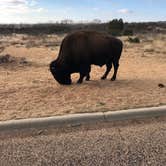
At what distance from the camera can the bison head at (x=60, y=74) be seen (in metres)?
12.2

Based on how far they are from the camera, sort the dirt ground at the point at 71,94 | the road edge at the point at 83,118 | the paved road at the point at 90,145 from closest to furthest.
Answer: the paved road at the point at 90,145 < the road edge at the point at 83,118 < the dirt ground at the point at 71,94

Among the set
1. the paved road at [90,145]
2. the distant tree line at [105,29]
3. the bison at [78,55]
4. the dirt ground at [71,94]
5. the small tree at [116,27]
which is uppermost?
the bison at [78,55]

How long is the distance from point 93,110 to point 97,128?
1.05 m

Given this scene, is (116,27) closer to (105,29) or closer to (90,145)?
(105,29)

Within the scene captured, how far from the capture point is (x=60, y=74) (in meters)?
12.3

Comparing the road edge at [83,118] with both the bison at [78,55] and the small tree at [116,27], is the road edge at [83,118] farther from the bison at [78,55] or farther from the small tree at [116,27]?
the small tree at [116,27]

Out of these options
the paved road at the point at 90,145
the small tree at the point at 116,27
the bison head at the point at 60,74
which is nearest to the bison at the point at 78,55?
the bison head at the point at 60,74

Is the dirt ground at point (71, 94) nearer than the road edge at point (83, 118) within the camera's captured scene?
No

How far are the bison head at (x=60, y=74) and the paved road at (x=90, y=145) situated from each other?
4679 mm

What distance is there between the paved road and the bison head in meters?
4.68

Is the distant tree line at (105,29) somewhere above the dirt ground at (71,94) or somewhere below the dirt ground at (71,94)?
below

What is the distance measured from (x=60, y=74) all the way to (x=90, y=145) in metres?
6.01

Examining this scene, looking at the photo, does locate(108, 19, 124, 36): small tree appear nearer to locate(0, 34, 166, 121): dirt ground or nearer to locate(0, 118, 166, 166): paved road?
locate(0, 34, 166, 121): dirt ground

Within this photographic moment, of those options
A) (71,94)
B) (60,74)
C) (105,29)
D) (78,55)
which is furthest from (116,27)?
(71,94)
